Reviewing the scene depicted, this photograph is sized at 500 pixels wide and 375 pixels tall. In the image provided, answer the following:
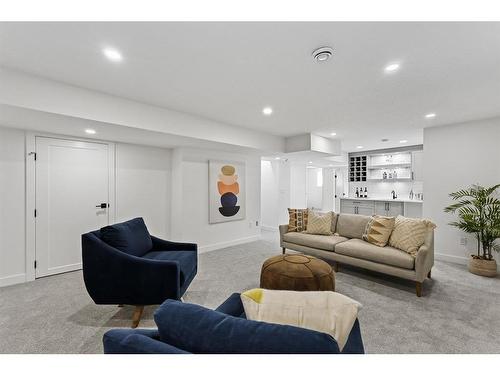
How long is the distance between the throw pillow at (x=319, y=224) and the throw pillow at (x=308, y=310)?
2.88 metres

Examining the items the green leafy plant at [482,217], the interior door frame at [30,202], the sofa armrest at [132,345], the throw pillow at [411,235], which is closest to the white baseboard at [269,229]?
the throw pillow at [411,235]

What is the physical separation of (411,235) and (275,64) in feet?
8.52

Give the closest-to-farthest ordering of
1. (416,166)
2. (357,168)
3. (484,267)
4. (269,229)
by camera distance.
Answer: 1. (484,267)
2. (416,166)
3. (269,229)
4. (357,168)

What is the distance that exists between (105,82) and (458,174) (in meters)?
5.17

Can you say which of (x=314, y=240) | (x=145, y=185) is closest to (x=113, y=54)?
(x=145, y=185)

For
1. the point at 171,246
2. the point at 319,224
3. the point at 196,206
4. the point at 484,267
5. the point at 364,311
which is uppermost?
the point at 196,206

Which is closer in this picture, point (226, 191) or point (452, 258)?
point (452, 258)

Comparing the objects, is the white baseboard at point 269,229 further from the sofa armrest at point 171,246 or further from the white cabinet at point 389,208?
the sofa armrest at point 171,246

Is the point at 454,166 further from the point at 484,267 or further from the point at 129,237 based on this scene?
the point at 129,237

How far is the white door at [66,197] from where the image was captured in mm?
3096

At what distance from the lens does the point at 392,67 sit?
2020mm

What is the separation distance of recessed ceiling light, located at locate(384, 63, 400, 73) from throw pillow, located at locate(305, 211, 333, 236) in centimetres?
236

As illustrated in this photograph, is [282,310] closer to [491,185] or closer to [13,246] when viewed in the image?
[13,246]
